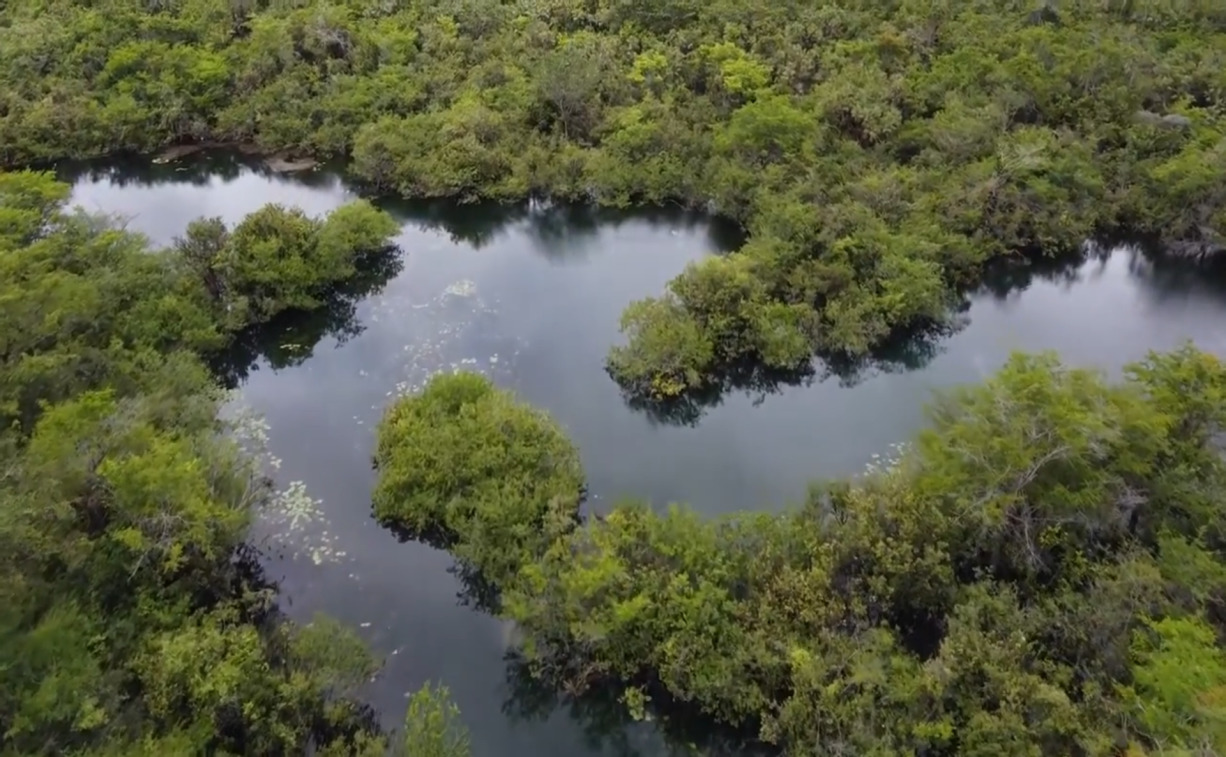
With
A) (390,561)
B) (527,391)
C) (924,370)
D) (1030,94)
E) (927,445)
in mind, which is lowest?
(390,561)

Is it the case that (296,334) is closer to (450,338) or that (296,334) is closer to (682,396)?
(450,338)

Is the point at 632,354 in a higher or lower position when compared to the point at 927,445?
lower

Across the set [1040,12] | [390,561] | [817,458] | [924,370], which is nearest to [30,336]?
[390,561]

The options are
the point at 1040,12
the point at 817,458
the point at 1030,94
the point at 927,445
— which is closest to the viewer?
the point at 927,445

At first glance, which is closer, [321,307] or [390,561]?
[390,561]

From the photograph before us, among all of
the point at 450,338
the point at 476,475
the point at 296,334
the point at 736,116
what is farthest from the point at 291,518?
the point at 736,116

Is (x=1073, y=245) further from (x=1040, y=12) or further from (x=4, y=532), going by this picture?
(x=4, y=532)

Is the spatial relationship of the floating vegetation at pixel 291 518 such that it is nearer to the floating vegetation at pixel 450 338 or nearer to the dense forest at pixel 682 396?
the dense forest at pixel 682 396

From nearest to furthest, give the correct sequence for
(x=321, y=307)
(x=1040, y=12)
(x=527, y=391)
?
(x=527, y=391)
(x=321, y=307)
(x=1040, y=12)
